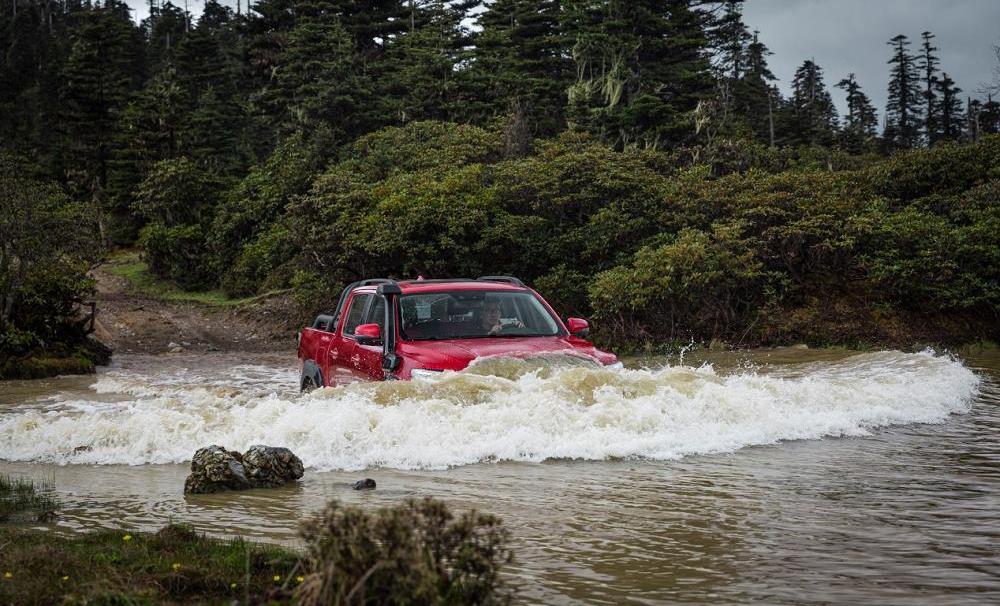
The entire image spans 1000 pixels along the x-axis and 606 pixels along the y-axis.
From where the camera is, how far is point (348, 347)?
10.1m

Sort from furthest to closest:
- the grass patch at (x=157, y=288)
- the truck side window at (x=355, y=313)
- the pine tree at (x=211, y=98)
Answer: the pine tree at (x=211, y=98)
the grass patch at (x=157, y=288)
the truck side window at (x=355, y=313)

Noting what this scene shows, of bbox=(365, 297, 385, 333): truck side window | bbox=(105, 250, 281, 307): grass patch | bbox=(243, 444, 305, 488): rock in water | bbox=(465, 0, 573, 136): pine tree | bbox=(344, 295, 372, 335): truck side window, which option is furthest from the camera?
bbox=(465, 0, 573, 136): pine tree

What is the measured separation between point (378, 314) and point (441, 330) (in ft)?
2.54

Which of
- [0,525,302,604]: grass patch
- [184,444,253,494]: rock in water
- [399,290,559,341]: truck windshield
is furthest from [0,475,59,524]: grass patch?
[399,290,559,341]: truck windshield

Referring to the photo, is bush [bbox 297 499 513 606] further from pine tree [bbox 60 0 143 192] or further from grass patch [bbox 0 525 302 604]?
pine tree [bbox 60 0 143 192]

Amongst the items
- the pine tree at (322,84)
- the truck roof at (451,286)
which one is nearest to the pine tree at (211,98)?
the pine tree at (322,84)

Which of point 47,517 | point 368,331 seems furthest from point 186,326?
point 47,517

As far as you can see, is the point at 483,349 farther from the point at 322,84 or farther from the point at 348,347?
the point at 322,84

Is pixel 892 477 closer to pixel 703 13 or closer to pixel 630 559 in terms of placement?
pixel 630 559

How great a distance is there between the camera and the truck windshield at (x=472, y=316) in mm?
9492

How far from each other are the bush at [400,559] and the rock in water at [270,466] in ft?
12.7

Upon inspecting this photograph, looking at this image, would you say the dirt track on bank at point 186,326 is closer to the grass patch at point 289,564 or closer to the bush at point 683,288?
the bush at point 683,288

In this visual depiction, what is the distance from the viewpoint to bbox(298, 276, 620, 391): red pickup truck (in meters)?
8.89

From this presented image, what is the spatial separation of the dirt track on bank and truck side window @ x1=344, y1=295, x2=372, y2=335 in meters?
16.0
